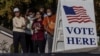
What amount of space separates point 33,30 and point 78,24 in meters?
1.15

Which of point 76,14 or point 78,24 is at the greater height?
point 76,14

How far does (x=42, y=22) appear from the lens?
12828 mm

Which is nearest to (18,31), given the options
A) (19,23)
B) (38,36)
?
(19,23)

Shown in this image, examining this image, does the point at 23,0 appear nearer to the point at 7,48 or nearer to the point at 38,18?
the point at 7,48

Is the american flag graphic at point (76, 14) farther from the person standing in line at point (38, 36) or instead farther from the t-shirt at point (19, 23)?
the t-shirt at point (19, 23)

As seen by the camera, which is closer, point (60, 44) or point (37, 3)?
point (60, 44)

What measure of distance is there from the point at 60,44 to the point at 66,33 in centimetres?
50

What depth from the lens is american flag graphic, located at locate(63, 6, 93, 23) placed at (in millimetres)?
13055

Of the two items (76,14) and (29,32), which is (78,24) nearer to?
(76,14)

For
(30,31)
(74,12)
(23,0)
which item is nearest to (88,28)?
(74,12)

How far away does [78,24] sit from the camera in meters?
13.1

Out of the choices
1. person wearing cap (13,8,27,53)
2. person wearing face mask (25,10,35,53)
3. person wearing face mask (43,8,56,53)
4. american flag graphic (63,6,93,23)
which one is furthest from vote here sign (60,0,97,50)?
person wearing cap (13,8,27,53)

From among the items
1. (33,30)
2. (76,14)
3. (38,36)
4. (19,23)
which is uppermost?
(76,14)

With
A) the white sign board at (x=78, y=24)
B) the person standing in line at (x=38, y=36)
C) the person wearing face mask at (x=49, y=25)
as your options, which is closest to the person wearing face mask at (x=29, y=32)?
the person standing in line at (x=38, y=36)
